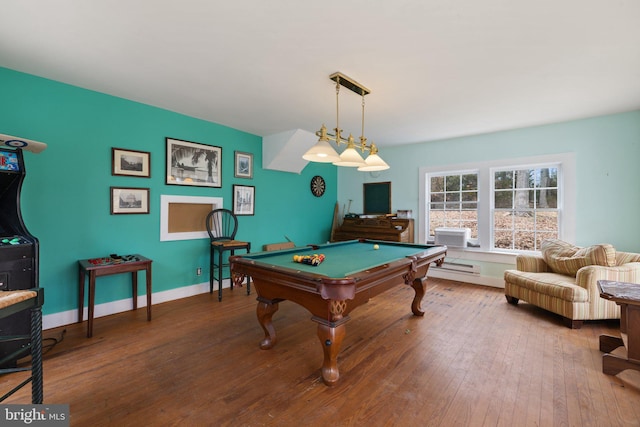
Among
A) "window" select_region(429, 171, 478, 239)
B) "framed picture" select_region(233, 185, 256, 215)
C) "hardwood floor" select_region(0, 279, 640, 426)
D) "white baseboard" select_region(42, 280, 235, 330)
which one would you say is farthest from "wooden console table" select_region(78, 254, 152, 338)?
"window" select_region(429, 171, 478, 239)

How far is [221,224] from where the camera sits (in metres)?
4.44

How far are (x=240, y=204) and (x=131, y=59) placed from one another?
2514 millimetres

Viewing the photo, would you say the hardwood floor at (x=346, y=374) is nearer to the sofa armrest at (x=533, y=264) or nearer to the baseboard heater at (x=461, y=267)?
the sofa armrest at (x=533, y=264)

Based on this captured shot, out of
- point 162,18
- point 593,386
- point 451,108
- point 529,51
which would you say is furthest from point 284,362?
point 451,108

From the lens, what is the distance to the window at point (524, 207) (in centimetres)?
437

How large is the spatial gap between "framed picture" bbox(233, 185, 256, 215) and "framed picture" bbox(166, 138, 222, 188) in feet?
1.10

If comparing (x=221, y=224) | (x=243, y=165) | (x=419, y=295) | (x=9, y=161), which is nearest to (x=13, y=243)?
(x=9, y=161)

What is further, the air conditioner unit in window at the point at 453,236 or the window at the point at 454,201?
the window at the point at 454,201

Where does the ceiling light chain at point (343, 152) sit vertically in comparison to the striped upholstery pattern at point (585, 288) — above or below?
above

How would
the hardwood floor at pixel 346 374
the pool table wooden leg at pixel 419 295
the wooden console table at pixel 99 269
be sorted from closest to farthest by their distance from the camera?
the hardwood floor at pixel 346 374 < the wooden console table at pixel 99 269 < the pool table wooden leg at pixel 419 295

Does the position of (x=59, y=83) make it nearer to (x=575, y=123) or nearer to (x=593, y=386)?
(x=593, y=386)

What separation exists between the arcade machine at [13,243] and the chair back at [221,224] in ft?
6.58

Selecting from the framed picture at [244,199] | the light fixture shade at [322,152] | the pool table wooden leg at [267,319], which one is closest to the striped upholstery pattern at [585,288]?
the light fixture shade at [322,152]

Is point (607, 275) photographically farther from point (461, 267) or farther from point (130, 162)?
point (130, 162)
